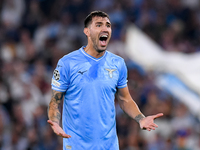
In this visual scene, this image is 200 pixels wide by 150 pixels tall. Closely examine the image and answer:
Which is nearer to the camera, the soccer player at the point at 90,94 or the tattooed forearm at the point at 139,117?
the soccer player at the point at 90,94

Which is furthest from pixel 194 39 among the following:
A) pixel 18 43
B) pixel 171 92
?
pixel 18 43

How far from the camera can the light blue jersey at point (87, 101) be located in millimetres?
4273

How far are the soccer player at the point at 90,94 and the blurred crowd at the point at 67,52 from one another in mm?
4060

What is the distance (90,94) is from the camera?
14.0 feet

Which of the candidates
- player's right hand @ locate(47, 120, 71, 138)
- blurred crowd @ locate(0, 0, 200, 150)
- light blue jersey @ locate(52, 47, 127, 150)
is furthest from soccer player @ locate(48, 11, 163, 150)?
blurred crowd @ locate(0, 0, 200, 150)

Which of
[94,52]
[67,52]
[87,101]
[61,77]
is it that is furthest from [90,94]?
[67,52]

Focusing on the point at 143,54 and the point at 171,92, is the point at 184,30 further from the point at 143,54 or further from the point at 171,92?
the point at 171,92

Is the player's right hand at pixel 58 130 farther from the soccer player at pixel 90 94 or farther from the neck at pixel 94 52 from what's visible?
the neck at pixel 94 52

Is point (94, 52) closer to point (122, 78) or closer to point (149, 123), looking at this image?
point (122, 78)

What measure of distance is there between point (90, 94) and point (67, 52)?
648 cm

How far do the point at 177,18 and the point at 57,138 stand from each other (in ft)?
18.7

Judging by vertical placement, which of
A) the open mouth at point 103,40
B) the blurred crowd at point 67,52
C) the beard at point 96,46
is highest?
the open mouth at point 103,40

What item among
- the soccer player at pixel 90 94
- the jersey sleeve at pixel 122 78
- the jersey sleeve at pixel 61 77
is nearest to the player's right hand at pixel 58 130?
the soccer player at pixel 90 94

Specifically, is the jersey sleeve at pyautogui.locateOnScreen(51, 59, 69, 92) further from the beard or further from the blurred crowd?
the blurred crowd
